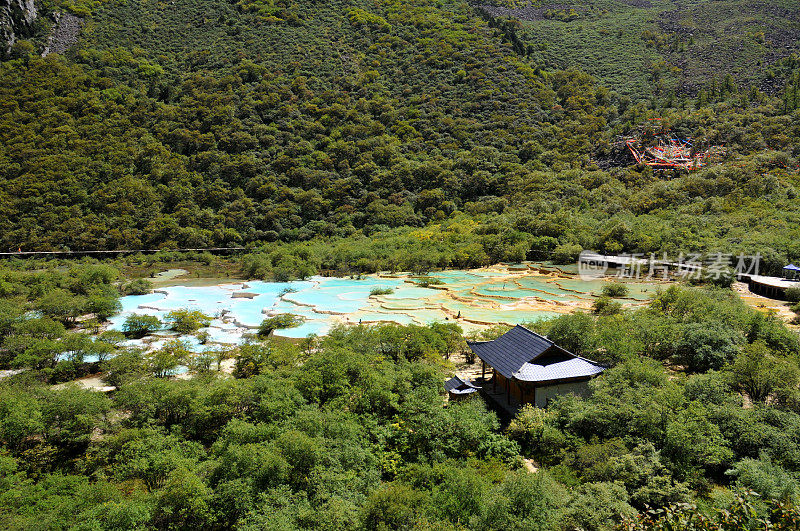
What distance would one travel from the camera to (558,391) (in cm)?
1241

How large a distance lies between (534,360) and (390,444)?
15.8 ft

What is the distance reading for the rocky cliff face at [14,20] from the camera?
7019 centimetres

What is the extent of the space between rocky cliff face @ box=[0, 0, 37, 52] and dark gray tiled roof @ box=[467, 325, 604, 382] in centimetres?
9360

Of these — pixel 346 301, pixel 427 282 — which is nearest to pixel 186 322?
pixel 346 301

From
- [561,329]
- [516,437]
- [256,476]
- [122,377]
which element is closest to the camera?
[256,476]

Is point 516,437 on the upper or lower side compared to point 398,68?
lower

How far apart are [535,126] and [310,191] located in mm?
40319

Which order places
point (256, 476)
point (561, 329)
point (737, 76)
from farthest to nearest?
point (737, 76) < point (561, 329) < point (256, 476)

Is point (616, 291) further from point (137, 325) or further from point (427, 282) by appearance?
point (137, 325)

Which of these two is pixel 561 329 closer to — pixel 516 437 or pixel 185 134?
pixel 516 437

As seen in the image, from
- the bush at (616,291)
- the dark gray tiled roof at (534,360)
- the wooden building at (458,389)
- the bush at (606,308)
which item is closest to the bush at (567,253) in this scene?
the bush at (616,291)

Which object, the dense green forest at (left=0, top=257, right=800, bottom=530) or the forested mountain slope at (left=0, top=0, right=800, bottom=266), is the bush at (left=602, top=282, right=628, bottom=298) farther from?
the dense green forest at (left=0, top=257, right=800, bottom=530)

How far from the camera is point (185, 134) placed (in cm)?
6381

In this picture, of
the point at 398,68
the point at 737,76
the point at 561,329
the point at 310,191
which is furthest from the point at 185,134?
the point at 737,76
